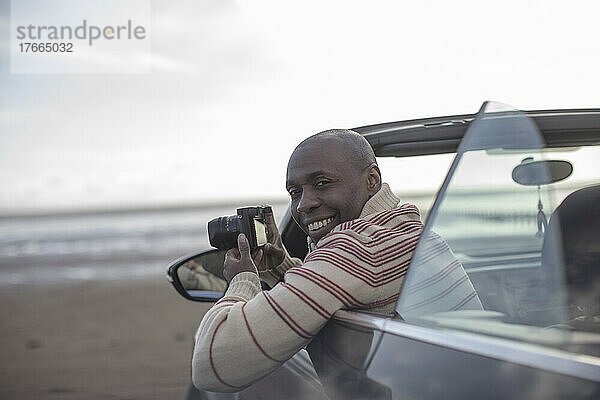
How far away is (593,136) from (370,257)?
28.8 inches

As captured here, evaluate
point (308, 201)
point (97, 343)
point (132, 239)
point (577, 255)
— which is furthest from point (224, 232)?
point (132, 239)

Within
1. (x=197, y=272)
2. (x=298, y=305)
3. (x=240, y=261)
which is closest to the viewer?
(x=298, y=305)

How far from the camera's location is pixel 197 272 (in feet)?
9.57

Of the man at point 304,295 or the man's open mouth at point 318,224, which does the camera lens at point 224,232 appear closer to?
the man at point 304,295

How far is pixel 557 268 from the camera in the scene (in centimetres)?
136

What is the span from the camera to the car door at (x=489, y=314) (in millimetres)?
1108

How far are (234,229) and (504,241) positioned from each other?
78 cm

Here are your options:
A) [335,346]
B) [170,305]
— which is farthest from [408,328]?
[170,305]

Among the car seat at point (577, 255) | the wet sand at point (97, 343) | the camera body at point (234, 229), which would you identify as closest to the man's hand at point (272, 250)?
the camera body at point (234, 229)

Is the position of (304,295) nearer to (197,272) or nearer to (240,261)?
(240,261)

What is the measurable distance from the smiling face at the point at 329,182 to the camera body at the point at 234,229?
0.42 feet

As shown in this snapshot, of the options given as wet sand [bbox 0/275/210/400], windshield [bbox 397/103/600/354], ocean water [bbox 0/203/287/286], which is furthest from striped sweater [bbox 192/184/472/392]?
ocean water [bbox 0/203/287/286]

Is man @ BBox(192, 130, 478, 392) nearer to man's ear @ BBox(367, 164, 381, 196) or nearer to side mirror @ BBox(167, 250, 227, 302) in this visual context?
man's ear @ BBox(367, 164, 381, 196)

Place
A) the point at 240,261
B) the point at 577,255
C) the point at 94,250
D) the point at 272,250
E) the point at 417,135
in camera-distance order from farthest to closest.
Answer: the point at 94,250 → the point at 417,135 → the point at 272,250 → the point at 240,261 → the point at 577,255
